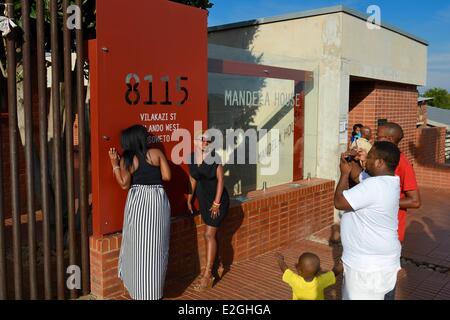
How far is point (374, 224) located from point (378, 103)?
7112mm

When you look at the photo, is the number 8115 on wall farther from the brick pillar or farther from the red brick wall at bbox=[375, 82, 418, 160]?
the red brick wall at bbox=[375, 82, 418, 160]

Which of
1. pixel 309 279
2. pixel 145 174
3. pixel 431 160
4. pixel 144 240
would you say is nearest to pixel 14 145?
pixel 145 174

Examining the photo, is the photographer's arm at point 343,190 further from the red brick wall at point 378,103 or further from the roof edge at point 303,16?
the red brick wall at point 378,103

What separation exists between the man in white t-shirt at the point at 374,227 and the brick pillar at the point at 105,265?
2.20 meters

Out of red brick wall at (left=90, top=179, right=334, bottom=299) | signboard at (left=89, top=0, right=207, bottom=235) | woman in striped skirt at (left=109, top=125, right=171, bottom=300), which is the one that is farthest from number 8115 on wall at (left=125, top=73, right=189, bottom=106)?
red brick wall at (left=90, top=179, right=334, bottom=299)

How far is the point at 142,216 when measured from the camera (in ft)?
12.9

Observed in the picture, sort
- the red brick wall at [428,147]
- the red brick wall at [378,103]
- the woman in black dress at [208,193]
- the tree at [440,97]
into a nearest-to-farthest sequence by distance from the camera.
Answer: the woman in black dress at [208,193] < the red brick wall at [378,103] < the red brick wall at [428,147] < the tree at [440,97]

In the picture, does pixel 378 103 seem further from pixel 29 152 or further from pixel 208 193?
pixel 29 152

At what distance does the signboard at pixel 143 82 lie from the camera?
406 centimetres

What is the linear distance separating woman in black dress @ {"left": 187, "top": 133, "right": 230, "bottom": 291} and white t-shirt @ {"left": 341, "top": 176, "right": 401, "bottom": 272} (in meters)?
1.85

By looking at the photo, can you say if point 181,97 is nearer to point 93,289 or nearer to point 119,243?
point 119,243

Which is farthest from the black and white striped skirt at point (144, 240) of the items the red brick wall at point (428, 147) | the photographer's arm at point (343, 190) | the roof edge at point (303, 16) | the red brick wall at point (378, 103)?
the red brick wall at point (428, 147)

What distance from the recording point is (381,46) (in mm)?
8633

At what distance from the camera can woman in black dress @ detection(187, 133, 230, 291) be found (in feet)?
15.0
